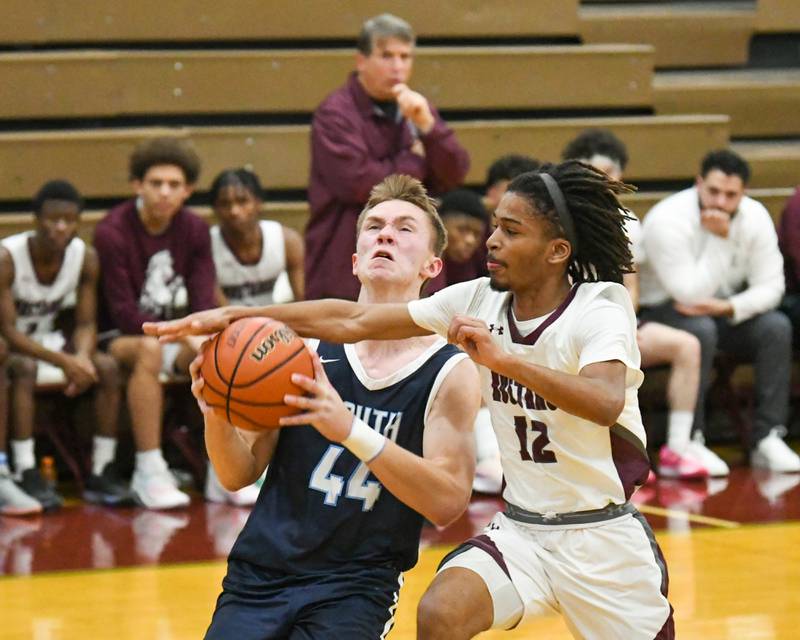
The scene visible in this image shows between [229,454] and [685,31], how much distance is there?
7.64 m

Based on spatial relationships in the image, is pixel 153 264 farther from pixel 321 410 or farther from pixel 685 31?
pixel 685 31

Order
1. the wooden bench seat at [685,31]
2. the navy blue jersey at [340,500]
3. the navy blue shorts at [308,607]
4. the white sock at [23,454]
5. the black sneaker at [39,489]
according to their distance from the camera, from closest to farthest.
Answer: the navy blue shorts at [308,607], the navy blue jersey at [340,500], the black sneaker at [39,489], the white sock at [23,454], the wooden bench seat at [685,31]

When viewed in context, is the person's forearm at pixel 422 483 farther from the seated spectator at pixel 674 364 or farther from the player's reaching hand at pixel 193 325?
the seated spectator at pixel 674 364

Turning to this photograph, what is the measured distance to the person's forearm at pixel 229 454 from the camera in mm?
3241

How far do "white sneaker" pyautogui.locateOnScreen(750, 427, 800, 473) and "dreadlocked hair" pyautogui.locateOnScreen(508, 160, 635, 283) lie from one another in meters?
4.29

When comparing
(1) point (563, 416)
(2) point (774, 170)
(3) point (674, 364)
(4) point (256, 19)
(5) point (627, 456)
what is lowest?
(3) point (674, 364)

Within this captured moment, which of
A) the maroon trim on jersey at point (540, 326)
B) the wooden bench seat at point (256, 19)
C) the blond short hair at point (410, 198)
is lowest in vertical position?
the maroon trim on jersey at point (540, 326)

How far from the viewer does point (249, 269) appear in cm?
736

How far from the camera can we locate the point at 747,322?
770cm

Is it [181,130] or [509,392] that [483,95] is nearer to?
[181,130]

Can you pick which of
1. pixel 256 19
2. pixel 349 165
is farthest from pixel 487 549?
pixel 256 19

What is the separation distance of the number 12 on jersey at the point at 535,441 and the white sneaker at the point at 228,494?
134 inches

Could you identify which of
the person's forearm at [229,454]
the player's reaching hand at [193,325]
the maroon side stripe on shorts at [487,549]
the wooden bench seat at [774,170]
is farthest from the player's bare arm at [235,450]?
the wooden bench seat at [774,170]

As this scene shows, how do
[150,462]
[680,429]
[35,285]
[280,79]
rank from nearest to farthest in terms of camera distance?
1. [150,462]
2. [35,285]
3. [680,429]
4. [280,79]
